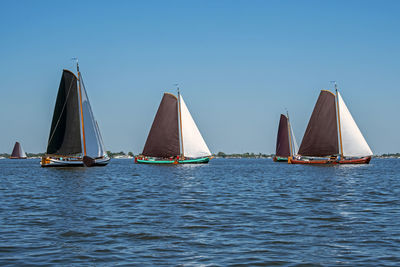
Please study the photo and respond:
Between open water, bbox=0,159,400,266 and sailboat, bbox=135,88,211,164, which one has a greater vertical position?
sailboat, bbox=135,88,211,164

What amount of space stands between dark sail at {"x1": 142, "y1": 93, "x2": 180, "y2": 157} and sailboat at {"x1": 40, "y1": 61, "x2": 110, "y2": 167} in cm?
1487

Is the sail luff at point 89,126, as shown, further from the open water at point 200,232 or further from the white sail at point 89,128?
the open water at point 200,232

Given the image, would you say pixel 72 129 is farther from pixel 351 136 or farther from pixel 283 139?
pixel 283 139

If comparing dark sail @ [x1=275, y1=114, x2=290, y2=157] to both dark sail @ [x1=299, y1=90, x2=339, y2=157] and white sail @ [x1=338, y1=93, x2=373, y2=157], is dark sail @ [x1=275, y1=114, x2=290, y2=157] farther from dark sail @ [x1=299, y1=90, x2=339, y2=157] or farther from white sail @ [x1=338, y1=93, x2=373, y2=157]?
white sail @ [x1=338, y1=93, x2=373, y2=157]

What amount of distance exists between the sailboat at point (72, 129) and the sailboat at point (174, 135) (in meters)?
15.2

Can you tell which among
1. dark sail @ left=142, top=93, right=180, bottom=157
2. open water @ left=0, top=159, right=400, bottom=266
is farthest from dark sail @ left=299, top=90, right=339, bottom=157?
open water @ left=0, top=159, right=400, bottom=266

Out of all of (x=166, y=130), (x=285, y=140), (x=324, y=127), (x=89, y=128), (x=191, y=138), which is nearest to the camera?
(x=89, y=128)

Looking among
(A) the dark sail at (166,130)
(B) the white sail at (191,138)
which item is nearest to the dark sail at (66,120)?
(A) the dark sail at (166,130)

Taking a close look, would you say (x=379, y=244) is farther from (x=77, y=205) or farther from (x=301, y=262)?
(x=77, y=205)

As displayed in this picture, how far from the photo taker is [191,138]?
287ft

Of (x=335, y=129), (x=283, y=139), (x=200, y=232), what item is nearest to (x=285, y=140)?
(x=283, y=139)

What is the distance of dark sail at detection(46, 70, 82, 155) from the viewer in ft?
229

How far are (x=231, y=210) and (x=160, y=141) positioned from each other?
220 ft

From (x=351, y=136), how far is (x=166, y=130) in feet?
109
